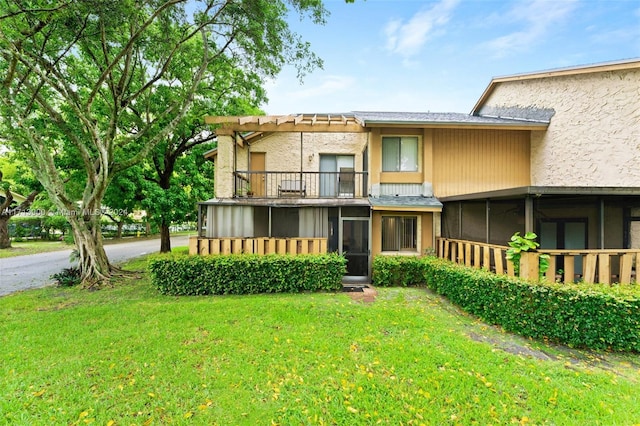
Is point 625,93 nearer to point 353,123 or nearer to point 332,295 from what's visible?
point 353,123

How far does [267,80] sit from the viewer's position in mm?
10539

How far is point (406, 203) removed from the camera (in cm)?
862

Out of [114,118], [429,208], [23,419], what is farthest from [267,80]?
[23,419]

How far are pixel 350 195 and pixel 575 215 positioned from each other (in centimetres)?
729

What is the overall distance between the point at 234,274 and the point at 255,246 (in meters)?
1.12

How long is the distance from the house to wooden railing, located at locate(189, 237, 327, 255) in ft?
0.15

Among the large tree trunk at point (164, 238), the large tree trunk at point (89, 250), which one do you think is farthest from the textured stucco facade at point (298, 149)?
the large tree trunk at point (164, 238)

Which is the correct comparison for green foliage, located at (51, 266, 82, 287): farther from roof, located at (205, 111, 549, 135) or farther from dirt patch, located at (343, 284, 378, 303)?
dirt patch, located at (343, 284, 378, 303)

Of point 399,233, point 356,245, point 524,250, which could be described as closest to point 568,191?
point 524,250

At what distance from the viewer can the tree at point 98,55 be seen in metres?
7.01

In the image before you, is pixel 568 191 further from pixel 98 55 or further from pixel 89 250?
pixel 98 55

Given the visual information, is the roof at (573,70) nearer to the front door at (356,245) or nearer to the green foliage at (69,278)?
the front door at (356,245)

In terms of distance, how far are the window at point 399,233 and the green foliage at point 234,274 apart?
3.05 m

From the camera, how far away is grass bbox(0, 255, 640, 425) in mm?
2889
